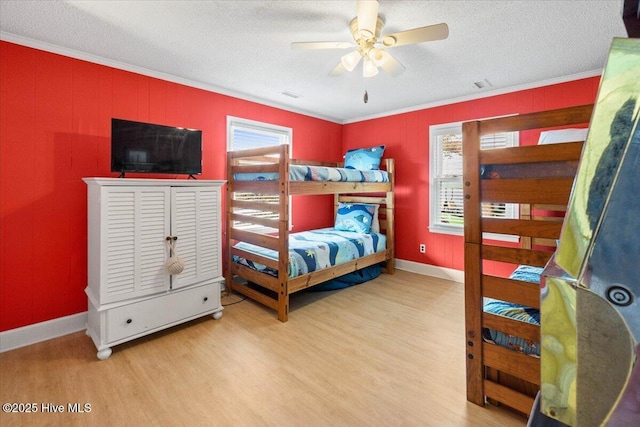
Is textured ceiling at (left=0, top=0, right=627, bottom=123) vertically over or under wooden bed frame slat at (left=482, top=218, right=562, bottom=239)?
over

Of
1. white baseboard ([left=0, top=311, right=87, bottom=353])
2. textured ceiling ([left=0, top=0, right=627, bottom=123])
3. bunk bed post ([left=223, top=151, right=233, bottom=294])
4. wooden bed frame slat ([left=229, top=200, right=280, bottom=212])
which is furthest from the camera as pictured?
bunk bed post ([left=223, top=151, right=233, bottom=294])

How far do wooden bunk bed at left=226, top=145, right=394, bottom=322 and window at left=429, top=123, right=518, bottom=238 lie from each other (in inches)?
22.3

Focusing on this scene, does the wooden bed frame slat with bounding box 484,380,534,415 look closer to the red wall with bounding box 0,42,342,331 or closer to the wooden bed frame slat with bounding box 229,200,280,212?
the wooden bed frame slat with bounding box 229,200,280,212

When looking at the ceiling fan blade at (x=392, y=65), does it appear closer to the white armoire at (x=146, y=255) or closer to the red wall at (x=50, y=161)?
the white armoire at (x=146, y=255)

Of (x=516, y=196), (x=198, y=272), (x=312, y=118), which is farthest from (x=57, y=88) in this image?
(x=516, y=196)

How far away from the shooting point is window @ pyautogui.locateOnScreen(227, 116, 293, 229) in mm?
3490

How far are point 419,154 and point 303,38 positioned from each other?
2.37 meters

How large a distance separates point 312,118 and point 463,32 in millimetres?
2561

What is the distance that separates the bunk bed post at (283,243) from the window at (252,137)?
0.75m

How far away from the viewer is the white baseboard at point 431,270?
3.75 m

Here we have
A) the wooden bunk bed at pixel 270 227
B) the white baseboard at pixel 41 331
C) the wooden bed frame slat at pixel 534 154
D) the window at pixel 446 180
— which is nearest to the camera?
the wooden bed frame slat at pixel 534 154

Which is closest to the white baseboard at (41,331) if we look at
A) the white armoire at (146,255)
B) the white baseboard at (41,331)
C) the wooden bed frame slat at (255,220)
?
the white baseboard at (41,331)

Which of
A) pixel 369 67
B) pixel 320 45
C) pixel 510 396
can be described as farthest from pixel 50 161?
pixel 510 396

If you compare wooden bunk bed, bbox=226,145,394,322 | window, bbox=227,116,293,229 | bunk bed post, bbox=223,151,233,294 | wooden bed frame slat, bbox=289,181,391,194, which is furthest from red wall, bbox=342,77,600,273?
bunk bed post, bbox=223,151,233,294
